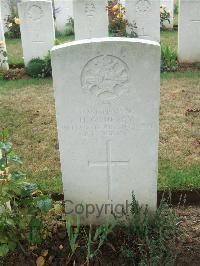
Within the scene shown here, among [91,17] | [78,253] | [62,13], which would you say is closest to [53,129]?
[78,253]

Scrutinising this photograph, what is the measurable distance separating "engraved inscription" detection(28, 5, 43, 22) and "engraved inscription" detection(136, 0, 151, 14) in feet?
6.44

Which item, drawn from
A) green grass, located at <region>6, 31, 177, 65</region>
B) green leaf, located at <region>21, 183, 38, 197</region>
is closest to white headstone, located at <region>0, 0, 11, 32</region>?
green grass, located at <region>6, 31, 177, 65</region>

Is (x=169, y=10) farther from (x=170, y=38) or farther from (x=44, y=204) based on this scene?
(x=44, y=204)

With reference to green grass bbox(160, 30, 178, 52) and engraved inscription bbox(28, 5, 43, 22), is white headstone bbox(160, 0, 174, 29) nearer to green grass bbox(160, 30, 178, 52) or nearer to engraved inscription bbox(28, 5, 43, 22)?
green grass bbox(160, 30, 178, 52)

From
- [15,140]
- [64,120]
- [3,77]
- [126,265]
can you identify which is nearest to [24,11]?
[3,77]

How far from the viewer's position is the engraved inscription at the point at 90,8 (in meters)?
8.47

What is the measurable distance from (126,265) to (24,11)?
6518 mm

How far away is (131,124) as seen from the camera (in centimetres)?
302

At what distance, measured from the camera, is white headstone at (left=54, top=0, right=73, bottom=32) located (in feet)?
41.5

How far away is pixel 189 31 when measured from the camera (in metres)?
8.15

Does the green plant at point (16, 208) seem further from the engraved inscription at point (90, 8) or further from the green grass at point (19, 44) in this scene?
the green grass at point (19, 44)

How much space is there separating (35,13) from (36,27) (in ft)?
0.92

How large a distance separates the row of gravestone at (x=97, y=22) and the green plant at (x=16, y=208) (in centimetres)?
588

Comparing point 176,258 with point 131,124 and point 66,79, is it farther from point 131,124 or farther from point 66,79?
point 66,79
